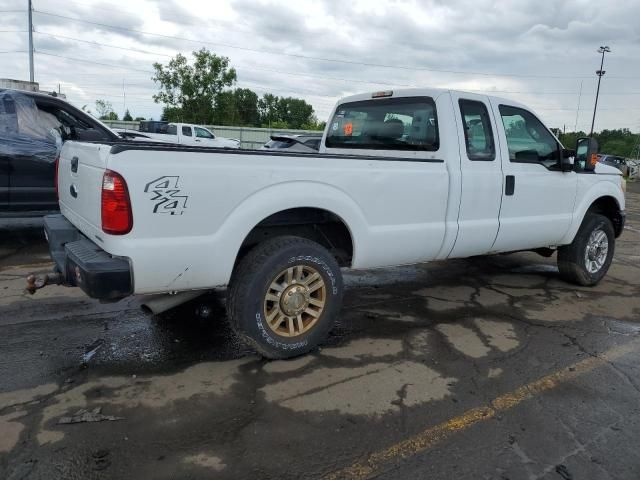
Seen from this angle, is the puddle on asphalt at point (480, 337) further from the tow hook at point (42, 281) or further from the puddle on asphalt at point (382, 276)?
the tow hook at point (42, 281)

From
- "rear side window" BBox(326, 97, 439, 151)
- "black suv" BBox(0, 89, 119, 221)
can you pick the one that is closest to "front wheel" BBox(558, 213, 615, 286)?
"rear side window" BBox(326, 97, 439, 151)

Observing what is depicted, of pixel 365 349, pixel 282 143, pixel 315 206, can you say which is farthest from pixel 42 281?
pixel 282 143

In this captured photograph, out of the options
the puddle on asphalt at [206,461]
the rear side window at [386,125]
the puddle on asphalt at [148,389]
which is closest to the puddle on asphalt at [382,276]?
the rear side window at [386,125]

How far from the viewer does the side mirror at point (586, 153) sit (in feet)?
17.5

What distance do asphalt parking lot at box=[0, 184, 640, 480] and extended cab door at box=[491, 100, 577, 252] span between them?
744mm

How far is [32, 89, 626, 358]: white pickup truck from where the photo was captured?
9.96 feet

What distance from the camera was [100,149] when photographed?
3.06m

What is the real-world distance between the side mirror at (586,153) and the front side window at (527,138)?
27 cm

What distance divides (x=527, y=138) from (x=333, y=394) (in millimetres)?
3347

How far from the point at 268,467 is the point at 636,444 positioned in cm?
202

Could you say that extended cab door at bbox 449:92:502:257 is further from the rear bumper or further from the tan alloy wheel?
the rear bumper

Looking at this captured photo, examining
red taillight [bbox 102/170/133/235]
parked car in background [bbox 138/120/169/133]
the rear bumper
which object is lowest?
the rear bumper

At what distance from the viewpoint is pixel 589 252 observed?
600 centimetres

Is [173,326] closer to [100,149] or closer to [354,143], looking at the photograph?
[100,149]
